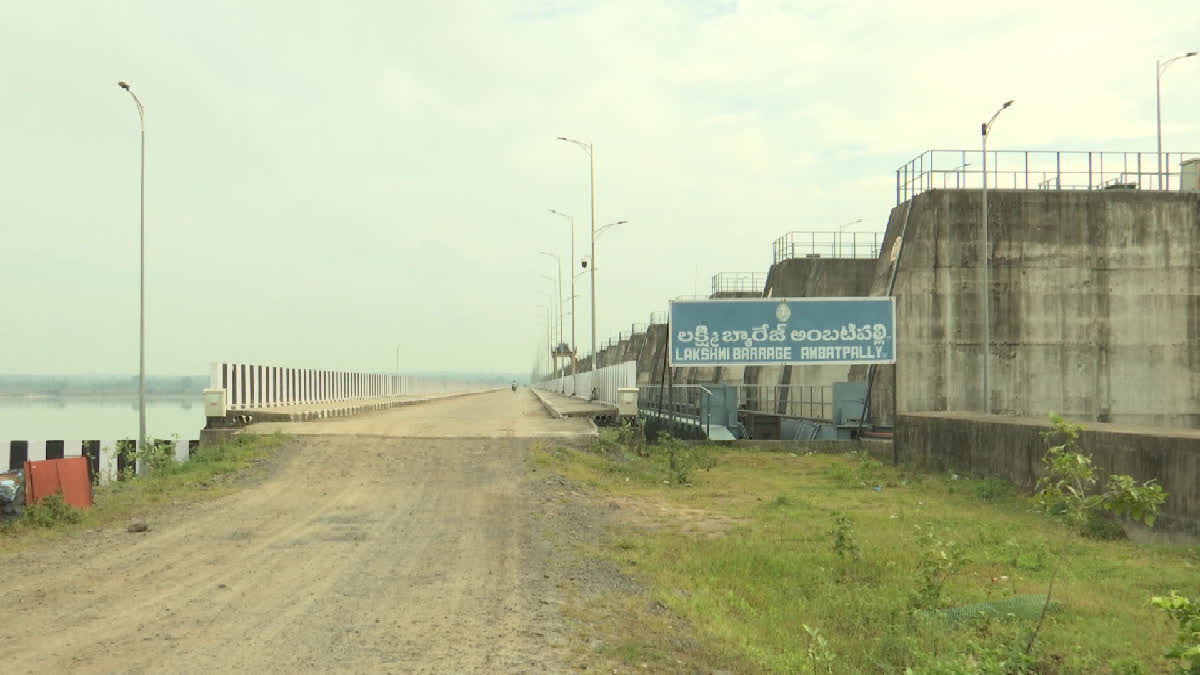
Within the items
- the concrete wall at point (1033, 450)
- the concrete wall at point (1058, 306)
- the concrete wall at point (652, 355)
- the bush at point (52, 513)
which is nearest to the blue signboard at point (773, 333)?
the concrete wall at point (1033, 450)

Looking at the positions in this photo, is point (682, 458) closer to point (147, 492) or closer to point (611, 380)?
point (147, 492)

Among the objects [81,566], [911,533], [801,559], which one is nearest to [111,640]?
[81,566]

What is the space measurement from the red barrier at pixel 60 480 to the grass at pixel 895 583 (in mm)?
7757

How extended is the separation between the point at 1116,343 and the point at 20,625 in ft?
113

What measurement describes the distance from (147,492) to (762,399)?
38957 millimetres

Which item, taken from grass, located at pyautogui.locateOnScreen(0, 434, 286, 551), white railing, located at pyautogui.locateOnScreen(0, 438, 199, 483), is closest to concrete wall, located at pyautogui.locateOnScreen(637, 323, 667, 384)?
white railing, located at pyautogui.locateOnScreen(0, 438, 199, 483)

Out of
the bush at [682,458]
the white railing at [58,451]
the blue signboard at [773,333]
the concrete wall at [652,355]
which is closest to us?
the bush at [682,458]

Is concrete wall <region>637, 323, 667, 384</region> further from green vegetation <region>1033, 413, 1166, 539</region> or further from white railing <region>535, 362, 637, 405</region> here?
green vegetation <region>1033, 413, 1166, 539</region>

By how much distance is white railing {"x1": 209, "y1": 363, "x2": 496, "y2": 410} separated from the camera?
101ft

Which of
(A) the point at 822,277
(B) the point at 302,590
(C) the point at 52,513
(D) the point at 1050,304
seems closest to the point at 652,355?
(A) the point at 822,277

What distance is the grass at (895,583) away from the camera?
Answer: 24.8ft

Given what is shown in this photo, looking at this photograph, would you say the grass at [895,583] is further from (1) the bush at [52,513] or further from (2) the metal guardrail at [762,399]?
(2) the metal guardrail at [762,399]

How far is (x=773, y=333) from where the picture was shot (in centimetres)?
2827

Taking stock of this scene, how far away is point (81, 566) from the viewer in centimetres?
1043
